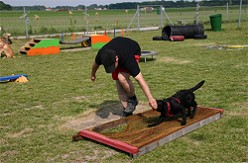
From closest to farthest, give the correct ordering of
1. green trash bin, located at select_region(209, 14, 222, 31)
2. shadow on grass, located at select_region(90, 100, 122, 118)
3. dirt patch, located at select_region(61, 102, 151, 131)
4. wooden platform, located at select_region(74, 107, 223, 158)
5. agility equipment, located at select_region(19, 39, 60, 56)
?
wooden platform, located at select_region(74, 107, 223, 158), dirt patch, located at select_region(61, 102, 151, 131), shadow on grass, located at select_region(90, 100, 122, 118), agility equipment, located at select_region(19, 39, 60, 56), green trash bin, located at select_region(209, 14, 222, 31)

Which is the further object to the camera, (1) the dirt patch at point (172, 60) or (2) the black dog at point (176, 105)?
(1) the dirt patch at point (172, 60)

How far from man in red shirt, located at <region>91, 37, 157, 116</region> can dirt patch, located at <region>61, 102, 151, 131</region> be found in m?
0.46

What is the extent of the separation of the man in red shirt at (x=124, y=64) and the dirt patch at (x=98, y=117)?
18.0 inches

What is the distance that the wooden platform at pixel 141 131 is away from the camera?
3.83 meters

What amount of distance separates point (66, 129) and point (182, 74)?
465cm

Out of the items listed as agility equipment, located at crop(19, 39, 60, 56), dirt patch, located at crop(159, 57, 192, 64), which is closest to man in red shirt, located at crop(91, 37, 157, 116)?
dirt patch, located at crop(159, 57, 192, 64)

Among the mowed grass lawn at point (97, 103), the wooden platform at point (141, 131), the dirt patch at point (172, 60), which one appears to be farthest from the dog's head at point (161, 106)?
the dirt patch at point (172, 60)

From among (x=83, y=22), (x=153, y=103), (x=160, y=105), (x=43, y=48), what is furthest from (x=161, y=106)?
(x=83, y=22)

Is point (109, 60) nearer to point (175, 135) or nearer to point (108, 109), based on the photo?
point (175, 135)

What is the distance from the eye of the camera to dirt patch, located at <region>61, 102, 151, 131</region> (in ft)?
16.5

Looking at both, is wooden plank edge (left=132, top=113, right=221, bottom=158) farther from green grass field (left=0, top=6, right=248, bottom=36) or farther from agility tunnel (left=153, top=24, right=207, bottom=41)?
green grass field (left=0, top=6, right=248, bottom=36)

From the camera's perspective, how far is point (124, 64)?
4324 mm

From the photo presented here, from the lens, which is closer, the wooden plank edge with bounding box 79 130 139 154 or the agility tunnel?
the wooden plank edge with bounding box 79 130 139 154

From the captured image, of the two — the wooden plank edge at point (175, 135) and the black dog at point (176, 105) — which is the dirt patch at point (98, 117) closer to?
the black dog at point (176, 105)
